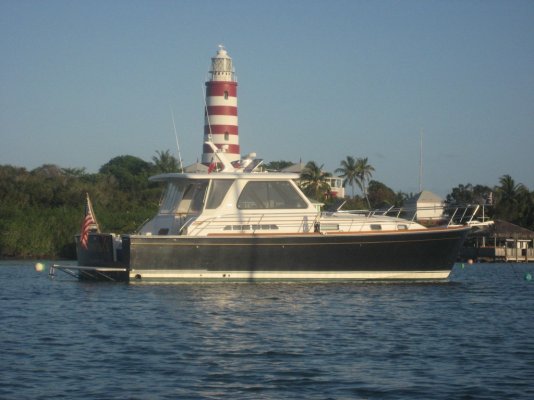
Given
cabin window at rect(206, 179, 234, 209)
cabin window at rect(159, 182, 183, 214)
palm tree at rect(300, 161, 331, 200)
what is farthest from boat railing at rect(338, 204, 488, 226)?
palm tree at rect(300, 161, 331, 200)

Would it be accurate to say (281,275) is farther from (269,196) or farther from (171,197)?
(171,197)

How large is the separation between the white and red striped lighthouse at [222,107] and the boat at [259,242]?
2986 cm

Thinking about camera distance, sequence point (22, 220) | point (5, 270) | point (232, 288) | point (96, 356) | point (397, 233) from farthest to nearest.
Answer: point (22, 220) → point (5, 270) → point (397, 233) → point (232, 288) → point (96, 356)

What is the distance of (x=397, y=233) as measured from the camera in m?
26.0

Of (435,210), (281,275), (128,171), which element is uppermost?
(128,171)

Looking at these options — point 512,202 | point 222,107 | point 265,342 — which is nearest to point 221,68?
point 222,107

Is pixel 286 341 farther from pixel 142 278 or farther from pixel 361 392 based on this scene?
pixel 142 278

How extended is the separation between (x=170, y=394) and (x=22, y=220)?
131ft

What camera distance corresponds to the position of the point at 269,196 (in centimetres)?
2627

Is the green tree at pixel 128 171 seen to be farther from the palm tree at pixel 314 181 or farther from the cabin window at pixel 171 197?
the cabin window at pixel 171 197

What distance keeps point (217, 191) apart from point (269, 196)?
1404 mm

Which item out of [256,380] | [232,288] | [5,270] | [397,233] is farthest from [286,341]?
[5,270]

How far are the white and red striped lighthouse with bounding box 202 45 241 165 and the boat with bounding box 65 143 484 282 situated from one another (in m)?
29.9

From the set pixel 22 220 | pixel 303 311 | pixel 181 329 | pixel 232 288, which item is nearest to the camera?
pixel 181 329
